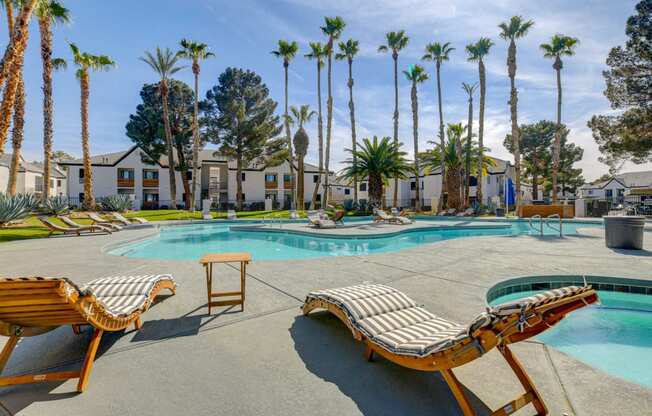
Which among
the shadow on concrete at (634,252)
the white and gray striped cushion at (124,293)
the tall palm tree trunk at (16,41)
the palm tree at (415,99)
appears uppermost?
the palm tree at (415,99)

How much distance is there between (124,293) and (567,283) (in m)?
7.02

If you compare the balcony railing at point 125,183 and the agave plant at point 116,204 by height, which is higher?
the balcony railing at point 125,183

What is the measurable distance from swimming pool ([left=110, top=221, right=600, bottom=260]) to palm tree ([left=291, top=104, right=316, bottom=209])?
625 inches

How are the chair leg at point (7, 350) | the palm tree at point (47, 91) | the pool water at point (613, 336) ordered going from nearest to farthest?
1. the chair leg at point (7, 350)
2. the pool water at point (613, 336)
3. the palm tree at point (47, 91)

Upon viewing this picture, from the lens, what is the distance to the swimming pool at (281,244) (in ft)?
33.2

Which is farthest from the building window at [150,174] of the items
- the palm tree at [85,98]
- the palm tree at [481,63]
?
the palm tree at [481,63]

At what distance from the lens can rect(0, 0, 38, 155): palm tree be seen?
10688 millimetres

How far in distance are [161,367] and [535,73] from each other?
31.8 meters

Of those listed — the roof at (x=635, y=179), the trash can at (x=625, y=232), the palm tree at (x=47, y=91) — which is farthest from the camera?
the roof at (x=635, y=179)

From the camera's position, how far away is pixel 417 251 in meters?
8.21

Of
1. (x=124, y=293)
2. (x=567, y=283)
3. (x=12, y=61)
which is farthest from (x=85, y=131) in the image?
(x=567, y=283)

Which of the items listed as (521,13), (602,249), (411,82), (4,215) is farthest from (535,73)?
(4,215)

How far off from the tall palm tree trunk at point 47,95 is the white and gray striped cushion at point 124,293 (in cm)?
1996

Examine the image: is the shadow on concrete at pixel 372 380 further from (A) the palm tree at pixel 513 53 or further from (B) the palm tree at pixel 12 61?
(A) the palm tree at pixel 513 53
